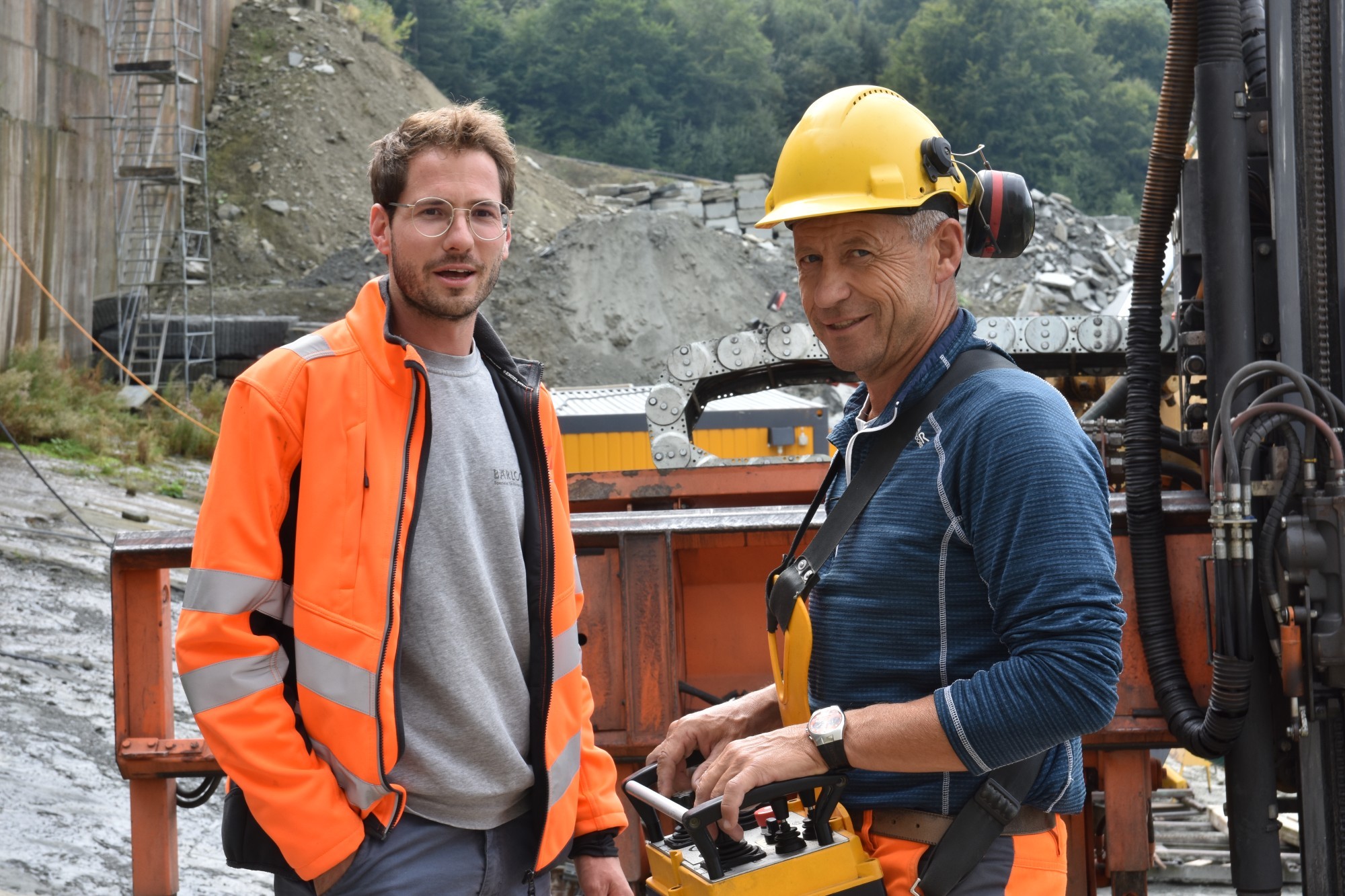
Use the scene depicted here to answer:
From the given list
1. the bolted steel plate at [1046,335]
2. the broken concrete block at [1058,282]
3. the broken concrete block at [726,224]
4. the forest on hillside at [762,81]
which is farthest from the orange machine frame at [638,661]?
the forest on hillside at [762,81]

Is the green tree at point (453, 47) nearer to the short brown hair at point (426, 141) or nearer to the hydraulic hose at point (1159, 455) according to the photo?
the hydraulic hose at point (1159, 455)

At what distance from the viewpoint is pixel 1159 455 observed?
374 cm

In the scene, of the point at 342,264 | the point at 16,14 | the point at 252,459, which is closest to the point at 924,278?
the point at 252,459

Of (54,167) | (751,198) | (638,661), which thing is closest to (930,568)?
(638,661)

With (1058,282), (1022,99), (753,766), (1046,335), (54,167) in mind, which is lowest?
(753,766)

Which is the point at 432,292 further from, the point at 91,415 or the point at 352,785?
the point at 91,415

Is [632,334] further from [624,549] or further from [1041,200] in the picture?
[624,549]

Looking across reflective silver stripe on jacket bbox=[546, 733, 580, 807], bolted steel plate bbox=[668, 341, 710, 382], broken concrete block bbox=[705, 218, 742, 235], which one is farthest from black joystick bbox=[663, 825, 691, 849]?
broken concrete block bbox=[705, 218, 742, 235]

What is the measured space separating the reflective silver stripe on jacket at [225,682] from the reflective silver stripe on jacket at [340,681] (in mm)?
78

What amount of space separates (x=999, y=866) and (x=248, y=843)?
131 centimetres

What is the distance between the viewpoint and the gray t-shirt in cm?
237

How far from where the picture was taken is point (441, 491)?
96.4 inches

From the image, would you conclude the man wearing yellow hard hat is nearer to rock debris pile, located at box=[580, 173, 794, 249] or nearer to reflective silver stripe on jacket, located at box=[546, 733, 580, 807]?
reflective silver stripe on jacket, located at box=[546, 733, 580, 807]

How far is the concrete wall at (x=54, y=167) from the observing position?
63.0ft
